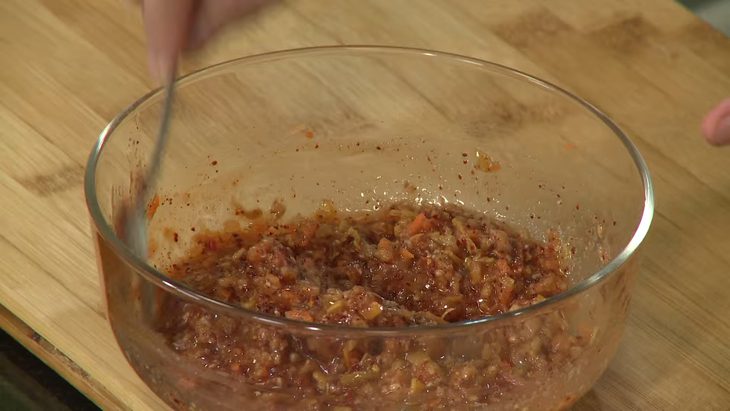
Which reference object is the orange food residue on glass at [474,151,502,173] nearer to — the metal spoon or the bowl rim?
the bowl rim

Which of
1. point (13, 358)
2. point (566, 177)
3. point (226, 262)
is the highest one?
point (566, 177)

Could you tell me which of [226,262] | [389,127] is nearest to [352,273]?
[226,262]

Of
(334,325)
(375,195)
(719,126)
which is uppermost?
(719,126)

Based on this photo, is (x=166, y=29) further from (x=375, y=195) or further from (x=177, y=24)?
(x=375, y=195)

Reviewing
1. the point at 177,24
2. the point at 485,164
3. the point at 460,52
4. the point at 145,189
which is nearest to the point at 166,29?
the point at 177,24

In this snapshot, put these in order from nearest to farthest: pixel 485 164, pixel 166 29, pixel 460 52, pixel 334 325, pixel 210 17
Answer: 1. pixel 334 325
2. pixel 166 29
3. pixel 210 17
4. pixel 485 164
5. pixel 460 52

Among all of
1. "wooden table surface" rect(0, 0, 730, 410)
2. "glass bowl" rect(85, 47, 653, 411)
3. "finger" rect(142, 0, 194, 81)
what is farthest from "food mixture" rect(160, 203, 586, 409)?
"finger" rect(142, 0, 194, 81)

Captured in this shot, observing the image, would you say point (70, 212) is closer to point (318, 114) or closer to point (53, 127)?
point (53, 127)

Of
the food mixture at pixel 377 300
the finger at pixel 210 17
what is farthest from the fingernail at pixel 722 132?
the finger at pixel 210 17
